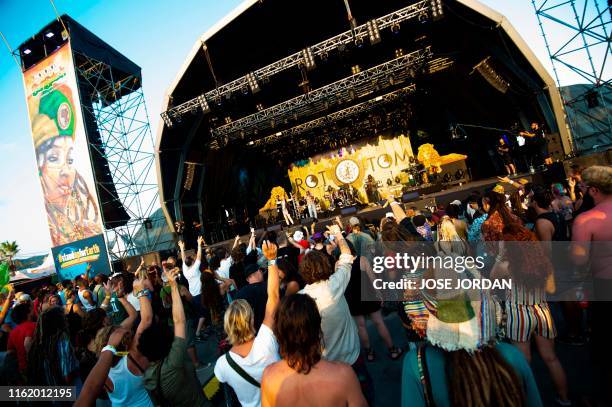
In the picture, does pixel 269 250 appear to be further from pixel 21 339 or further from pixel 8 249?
pixel 8 249

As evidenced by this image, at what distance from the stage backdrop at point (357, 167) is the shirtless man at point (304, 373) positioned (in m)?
20.4

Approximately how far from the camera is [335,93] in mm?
13773

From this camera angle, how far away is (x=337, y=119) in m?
17.8

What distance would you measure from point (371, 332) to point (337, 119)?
15.1 metres

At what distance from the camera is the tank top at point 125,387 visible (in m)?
2.27

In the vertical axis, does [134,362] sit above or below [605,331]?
above

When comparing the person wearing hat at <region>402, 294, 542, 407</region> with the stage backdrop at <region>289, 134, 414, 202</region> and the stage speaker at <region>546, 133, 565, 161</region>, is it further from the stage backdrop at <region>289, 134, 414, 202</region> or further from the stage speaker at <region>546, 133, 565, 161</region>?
the stage backdrop at <region>289, 134, 414, 202</region>

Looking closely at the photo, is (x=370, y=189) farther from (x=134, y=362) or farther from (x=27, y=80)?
(x=27, y=80)

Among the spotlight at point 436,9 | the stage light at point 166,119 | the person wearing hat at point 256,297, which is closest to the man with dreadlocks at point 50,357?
the person wearing hat at point 256,297

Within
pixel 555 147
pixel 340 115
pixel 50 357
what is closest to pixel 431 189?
pixel 555 147

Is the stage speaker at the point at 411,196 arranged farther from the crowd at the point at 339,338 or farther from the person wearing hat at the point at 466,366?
the person wearing hat at the point at 466,366

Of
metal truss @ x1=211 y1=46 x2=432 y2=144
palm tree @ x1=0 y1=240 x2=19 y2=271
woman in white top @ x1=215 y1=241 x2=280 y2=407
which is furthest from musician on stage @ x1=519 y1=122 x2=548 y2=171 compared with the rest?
palm tree @ x1=0 y1=240 x2=19 y2=271

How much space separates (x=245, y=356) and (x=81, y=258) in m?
18.6

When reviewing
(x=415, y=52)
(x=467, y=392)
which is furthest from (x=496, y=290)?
(x=415, y=52)
